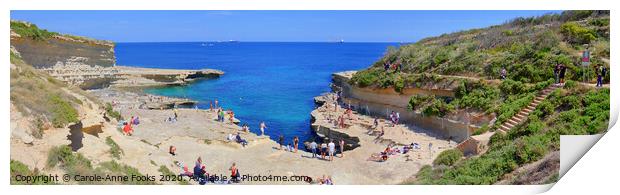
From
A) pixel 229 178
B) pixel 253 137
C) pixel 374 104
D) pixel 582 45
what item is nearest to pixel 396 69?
pixel 374 104

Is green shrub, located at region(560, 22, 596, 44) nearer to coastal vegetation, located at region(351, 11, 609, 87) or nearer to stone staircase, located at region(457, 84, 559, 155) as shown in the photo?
coastal vegetation, located at region(351, 11, 609, 87)

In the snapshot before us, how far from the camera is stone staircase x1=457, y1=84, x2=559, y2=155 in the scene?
61.2ft

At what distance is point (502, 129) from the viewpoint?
20188mm

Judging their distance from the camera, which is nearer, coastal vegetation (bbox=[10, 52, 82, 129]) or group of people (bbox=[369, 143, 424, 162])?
coastal vegetation (bbox=[10, 52, 82, 129])

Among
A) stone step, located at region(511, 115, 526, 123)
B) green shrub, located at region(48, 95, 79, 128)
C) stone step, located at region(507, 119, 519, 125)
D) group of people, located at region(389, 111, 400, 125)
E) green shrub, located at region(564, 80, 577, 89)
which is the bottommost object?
group of people, located at region(389, 111, 400, 125)

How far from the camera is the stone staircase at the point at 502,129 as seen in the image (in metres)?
18.7

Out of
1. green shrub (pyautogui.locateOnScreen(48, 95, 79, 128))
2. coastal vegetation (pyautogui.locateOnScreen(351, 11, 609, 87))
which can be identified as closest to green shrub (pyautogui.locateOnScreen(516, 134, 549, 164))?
coastal vegetation (pyautogui.locateOnScreen(351, 11, 609, 87))

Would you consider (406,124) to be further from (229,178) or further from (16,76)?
(16,76)

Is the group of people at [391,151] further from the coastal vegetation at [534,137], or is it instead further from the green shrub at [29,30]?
the green shrub at [29,30]

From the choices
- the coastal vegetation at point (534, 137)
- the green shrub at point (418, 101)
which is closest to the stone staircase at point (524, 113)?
the coastal vegetation at point (534, 137)

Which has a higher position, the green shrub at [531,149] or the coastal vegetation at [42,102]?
the coastal vegetation at [42,102]

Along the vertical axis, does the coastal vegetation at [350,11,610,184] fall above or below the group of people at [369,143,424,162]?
above

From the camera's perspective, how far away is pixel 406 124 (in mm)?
27375

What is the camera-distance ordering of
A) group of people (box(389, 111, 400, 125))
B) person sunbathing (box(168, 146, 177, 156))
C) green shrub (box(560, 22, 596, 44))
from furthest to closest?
green shrub (box(560, 22, 596, 44)) → group of people (box(389, 111, 400, 125)) → person sunbathing (box(168, 146, 177, 156))
